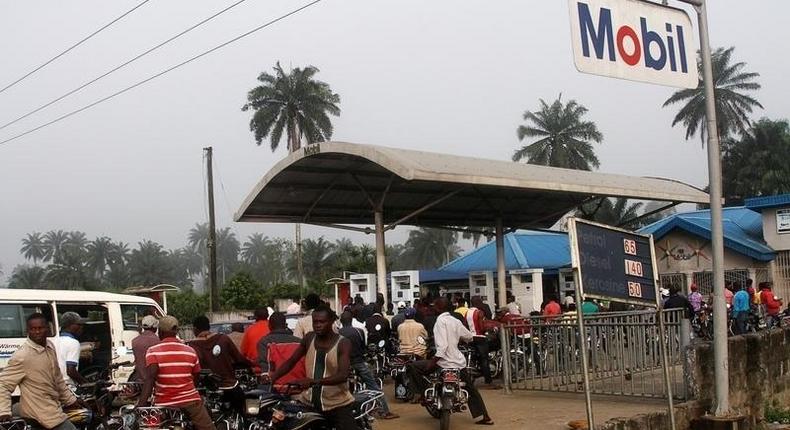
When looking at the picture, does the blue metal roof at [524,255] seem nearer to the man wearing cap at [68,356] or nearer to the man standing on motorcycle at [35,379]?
the man wearing cap at [68,356]

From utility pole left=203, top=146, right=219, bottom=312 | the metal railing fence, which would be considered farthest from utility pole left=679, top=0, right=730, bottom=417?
utility pole left=203, top=146, right=219, bottom=312

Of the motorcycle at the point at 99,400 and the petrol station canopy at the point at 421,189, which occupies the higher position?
the petrol station canopy at the point at 421,189

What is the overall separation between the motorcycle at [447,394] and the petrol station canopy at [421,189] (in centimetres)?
520

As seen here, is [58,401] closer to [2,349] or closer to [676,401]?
[2,349]

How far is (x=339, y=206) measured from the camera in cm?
2117

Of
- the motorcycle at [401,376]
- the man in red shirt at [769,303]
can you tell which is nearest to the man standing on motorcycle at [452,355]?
the motorcycle at [401,376]

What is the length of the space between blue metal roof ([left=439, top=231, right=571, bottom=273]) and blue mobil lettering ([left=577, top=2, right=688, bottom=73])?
24.8 m

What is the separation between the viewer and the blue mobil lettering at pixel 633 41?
8.30m

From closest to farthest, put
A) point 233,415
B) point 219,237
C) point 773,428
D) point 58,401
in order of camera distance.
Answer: point 58,401 → point 233,415 → point 773,428 → point 219,237

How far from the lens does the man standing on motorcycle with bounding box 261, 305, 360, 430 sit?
23.7 ft

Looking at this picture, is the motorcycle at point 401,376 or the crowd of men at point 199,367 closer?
the crowd of men at point 199,367

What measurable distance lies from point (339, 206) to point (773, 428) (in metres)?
11.8

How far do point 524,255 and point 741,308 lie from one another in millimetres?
15705

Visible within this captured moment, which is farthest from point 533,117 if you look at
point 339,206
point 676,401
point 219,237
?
point 219,237
